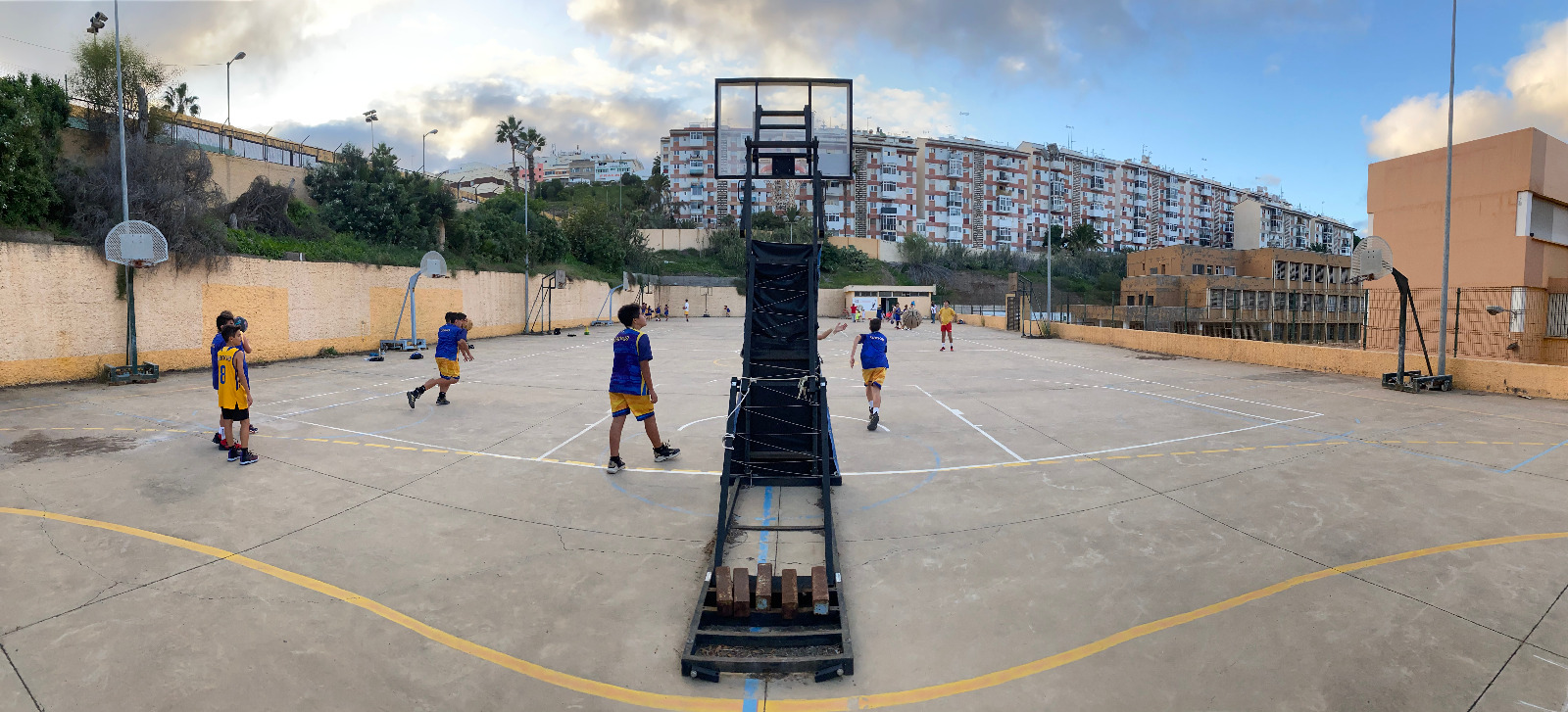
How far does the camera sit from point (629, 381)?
307 inches

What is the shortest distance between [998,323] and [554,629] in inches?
1569

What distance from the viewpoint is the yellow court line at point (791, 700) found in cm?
365

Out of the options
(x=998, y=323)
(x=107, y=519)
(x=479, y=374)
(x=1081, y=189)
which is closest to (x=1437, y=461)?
(x=107, y=519)

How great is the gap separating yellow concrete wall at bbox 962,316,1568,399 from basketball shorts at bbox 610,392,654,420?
52.6 feet

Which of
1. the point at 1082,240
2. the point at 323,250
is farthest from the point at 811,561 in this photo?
the point at 1082,240

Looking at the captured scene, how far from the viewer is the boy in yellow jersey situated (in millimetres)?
7730

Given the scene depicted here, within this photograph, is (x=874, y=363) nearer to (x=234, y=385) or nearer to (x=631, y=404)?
(x=631, y=404)

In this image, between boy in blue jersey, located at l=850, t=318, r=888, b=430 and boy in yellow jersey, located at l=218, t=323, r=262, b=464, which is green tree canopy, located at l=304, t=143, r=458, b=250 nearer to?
boy in yellow jersey, located at l=218, t=323, r=262, b=464

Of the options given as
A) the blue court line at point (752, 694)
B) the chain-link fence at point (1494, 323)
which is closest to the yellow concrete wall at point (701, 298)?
the chain-link fence at point (1494, 323)

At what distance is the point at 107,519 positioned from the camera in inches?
233

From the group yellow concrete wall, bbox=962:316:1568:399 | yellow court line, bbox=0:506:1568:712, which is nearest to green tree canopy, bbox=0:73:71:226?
yellow court line, bbox=0:506:1568:712

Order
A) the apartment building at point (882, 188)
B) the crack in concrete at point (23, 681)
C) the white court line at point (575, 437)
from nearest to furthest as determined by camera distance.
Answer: the crack in concrete at point (23, 681), the white court line at point (575, 437), the apartment building at point (882, 188)

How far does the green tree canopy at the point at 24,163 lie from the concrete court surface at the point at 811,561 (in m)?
6.73

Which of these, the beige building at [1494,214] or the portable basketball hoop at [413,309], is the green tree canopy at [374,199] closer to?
the portable basketball hoop at [413,309]
